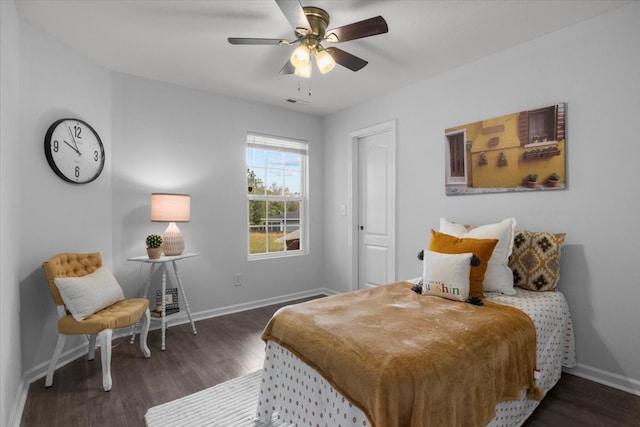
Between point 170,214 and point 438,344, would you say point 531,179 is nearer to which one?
point 438,344

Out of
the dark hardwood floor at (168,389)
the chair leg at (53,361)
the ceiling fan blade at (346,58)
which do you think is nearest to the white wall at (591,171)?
the dark hardwood floor at (168,389)

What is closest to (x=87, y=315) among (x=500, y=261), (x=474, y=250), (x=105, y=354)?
(x=105, y=354)

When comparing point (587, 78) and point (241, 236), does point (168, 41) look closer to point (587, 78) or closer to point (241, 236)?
point (241, 236)

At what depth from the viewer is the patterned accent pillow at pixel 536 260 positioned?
7.53 ft

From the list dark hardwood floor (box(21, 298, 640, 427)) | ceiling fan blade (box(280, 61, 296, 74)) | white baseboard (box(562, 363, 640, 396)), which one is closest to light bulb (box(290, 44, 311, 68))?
ceiling fan blade (box(280, 61, 296, 74))

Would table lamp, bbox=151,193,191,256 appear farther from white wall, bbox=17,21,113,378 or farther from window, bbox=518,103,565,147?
window, bbox=518,103,565,147

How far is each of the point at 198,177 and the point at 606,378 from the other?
3.98 metres

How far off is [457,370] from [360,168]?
10.2 ft

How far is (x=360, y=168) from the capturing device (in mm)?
4223

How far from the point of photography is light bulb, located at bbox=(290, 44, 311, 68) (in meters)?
2.09

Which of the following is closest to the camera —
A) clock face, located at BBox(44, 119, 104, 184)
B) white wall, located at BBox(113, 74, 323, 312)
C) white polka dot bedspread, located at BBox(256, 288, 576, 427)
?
white polka dot bedspread, located at BBox(256, 288, 576, 427)

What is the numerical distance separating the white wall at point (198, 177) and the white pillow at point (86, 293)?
70cm

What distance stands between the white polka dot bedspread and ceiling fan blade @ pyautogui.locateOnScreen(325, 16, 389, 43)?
190 centimetres

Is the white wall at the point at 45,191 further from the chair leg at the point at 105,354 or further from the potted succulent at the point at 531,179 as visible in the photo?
the potted succulent at the point at 531,179
